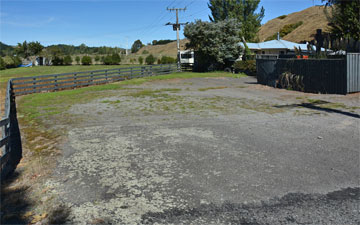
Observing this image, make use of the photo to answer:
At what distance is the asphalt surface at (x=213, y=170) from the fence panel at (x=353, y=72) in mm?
4767

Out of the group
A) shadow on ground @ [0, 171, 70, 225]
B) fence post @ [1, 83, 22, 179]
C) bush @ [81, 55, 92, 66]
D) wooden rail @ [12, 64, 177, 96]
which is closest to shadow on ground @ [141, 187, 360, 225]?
shadow on ground @ [0, 171, 70, 225]

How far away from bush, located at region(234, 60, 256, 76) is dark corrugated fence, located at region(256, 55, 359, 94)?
39.4 ft

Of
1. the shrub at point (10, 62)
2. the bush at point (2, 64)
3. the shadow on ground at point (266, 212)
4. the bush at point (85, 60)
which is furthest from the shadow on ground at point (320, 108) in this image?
the shrub at point (10, 62)

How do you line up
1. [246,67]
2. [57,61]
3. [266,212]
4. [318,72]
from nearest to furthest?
[266,212]
[318,72]
[246,67]
[57,61]

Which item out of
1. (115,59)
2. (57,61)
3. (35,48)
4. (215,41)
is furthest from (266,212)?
(35,48)

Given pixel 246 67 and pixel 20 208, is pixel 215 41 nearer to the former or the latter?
pixel 246 67

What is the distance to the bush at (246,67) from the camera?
31.5 m

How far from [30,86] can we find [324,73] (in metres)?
18.5

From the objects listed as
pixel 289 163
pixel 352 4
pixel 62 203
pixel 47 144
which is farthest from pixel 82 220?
pixel 352 4

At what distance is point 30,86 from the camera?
72.0 ft

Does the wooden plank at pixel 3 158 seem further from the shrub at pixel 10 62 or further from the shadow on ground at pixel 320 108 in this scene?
the shrub at pixel 10 62

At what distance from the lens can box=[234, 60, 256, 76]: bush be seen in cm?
3150

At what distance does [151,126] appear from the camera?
937 cm

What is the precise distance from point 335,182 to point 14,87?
831 inches
